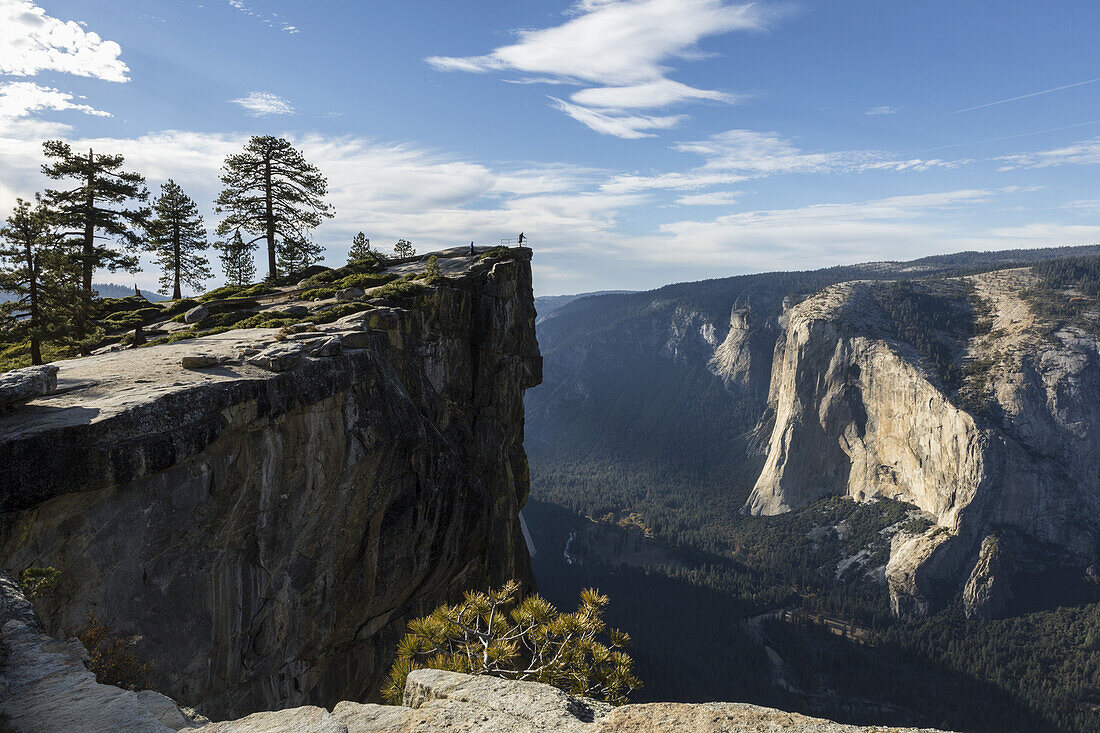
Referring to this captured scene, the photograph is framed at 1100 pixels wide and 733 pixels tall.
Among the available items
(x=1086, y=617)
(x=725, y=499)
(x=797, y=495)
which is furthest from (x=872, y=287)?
(x=1086, y=617)

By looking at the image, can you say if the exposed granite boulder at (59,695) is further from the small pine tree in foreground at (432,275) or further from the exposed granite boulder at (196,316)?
the small pine tree in foreground at (432,275)

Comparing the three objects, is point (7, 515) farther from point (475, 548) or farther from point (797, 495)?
point (797, 495)

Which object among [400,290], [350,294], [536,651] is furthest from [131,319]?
[536,651]

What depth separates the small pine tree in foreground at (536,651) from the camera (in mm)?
12094

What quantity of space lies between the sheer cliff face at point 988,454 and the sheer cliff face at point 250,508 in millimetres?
132821

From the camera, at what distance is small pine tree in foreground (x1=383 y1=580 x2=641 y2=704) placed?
12.1m

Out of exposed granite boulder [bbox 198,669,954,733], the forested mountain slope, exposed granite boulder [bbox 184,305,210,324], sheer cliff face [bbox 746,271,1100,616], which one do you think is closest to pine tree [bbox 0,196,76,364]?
exposed granite boulder [bbox 184,305,210,324]

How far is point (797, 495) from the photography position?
17212cm

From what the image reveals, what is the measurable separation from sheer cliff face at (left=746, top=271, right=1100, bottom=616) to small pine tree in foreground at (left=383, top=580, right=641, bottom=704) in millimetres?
140065

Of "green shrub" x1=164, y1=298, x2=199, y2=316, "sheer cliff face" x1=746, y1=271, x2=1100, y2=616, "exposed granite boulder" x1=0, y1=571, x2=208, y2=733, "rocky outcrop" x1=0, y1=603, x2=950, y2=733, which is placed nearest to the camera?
"exposed granite boulder" x1=0, y1=571, x2=208, y2=733

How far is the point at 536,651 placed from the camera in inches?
520

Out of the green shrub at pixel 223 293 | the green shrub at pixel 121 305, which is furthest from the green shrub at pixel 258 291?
the green shrub at pixel 121 305

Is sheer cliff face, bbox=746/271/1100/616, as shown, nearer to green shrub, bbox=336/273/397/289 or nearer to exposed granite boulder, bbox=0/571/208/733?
green shrub, bbox=336/273/397/289

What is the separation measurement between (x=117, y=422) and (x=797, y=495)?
616 feet
